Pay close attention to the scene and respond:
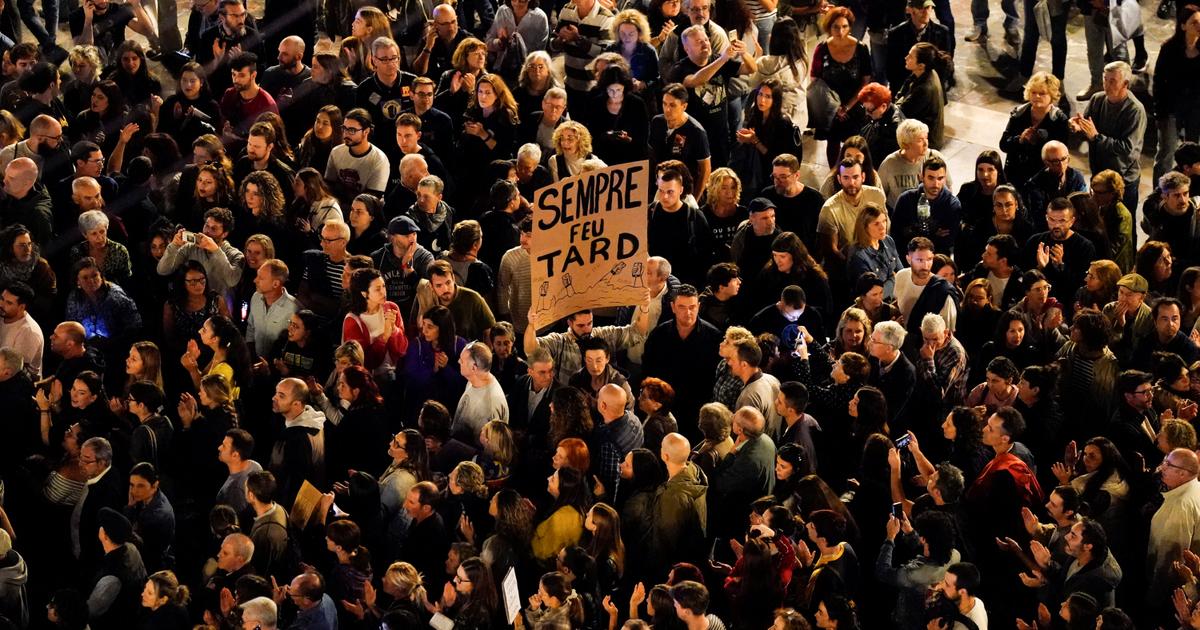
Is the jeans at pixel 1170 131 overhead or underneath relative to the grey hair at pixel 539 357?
underneath

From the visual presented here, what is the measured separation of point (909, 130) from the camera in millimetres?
13406

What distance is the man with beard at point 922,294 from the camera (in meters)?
12.0

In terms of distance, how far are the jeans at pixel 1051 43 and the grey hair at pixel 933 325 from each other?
256 inches

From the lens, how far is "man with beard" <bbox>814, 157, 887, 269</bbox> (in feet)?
41.9

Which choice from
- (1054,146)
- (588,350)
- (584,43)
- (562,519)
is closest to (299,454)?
(562,519)

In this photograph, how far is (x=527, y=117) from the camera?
14.6 m

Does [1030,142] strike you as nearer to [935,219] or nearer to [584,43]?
[935,219]

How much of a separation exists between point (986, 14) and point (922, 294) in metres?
7.12

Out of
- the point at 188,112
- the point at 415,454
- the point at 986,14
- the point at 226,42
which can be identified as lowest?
the point at 986,14

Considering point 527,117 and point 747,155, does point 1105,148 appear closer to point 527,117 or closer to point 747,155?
point 747,155

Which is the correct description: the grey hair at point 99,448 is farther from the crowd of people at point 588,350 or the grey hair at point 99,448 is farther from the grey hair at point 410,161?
the grey hair at point 410,161

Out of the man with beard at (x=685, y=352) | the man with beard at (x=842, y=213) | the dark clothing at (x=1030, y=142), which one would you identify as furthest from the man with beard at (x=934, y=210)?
the man with beard at (x=685, y=352)

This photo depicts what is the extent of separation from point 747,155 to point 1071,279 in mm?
2972

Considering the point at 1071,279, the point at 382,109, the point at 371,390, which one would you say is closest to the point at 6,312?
the point at 371,390
